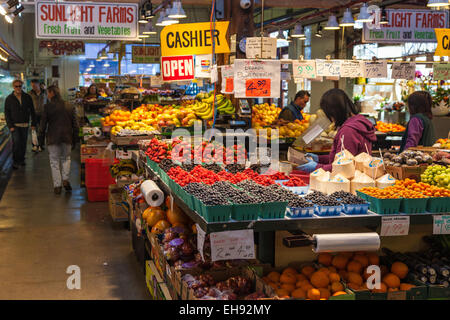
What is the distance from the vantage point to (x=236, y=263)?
144 inches

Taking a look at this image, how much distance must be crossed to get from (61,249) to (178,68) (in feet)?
8.80

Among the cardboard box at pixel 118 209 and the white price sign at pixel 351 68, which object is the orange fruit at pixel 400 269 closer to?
the white price sign at pixel 351 68

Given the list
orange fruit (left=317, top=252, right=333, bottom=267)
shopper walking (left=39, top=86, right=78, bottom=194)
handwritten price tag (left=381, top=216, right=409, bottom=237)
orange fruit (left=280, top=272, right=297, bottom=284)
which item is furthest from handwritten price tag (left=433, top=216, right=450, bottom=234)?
shopper walking (left=39, top=86, right=78, bottom=194)

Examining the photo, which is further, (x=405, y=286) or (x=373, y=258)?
(x=373, y=258)

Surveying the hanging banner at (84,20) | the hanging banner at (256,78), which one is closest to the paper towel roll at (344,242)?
the hanging banner at (256,78)

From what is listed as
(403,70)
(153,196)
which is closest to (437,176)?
(153,196)

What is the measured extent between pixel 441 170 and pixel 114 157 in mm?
5515

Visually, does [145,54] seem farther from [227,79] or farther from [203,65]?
[227,79]

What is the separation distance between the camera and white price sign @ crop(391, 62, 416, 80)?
605cm

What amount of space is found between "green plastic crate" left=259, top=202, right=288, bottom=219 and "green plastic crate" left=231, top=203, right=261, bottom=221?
4cm

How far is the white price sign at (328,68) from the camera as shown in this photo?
18.2ft

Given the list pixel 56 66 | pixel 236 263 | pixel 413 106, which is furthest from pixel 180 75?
pixel 56 66

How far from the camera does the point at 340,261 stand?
139 inches

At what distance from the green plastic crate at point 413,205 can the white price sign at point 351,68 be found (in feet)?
8.38
